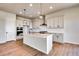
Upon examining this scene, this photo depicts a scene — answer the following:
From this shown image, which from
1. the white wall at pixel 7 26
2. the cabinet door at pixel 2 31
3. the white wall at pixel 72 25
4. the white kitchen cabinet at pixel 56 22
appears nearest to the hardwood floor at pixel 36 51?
the white wall at pixel 72 25

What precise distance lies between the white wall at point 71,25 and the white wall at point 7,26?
12.7 ft

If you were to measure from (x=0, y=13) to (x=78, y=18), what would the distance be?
4920 millimetres

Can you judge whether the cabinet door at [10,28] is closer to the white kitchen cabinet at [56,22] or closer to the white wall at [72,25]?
the white kitchen cabinet at [56,22]

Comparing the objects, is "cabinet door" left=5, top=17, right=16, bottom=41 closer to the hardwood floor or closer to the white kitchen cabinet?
the hardwood floor

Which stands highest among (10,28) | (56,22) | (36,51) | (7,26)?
(56,22)

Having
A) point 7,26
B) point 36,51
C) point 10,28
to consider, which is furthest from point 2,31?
point 36,51

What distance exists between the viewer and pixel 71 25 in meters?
4.80

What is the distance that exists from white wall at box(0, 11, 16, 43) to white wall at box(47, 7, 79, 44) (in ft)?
12.7

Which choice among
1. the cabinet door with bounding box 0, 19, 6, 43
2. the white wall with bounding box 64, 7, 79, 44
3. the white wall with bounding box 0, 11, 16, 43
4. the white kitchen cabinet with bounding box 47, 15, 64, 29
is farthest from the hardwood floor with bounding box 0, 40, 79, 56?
the white kitchen cabinet with bounding box 47, 15, 64, 29

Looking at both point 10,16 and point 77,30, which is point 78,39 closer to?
point 77,30

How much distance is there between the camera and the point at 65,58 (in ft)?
7.37

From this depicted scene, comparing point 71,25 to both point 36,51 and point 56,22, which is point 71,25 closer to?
point 56,22

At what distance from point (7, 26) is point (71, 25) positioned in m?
4.42

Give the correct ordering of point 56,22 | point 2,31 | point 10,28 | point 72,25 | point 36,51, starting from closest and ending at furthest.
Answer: point 36,51 < point 72,25 < point 2,31 < point 56,22 < point 10,28
